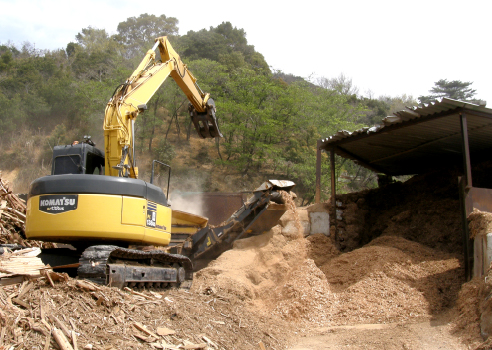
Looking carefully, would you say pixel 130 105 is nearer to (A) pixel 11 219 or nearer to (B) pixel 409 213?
(A) pixel 11 219

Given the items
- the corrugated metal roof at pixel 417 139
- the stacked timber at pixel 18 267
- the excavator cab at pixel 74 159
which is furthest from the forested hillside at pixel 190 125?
the stacked timber at pixel 18 267

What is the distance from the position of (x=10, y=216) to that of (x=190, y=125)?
24579mm

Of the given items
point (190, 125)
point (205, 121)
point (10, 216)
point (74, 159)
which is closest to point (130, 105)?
point (74, 159)

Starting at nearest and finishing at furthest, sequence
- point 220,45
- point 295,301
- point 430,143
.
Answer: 1. point 295,301
2. point 430,143
3. point 220,45

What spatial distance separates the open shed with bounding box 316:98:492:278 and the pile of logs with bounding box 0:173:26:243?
6679mm

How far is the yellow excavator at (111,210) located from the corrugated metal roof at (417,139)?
473 cm

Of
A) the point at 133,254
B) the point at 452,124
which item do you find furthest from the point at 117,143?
the point at 452,124

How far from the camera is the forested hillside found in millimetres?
25297

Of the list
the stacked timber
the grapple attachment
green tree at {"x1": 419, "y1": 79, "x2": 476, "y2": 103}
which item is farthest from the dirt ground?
green tree at {"x1": 419, "y1": 79, "x2": 476, "y2": 103}

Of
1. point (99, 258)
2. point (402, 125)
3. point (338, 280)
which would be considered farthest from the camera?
point (402, 125)

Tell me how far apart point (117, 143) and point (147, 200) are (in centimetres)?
115

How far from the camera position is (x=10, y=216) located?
809 cm

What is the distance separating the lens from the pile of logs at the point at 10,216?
25.5 feet

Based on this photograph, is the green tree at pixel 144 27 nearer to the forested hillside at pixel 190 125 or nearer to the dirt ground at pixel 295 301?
the forested hillside at pixel 190 125
